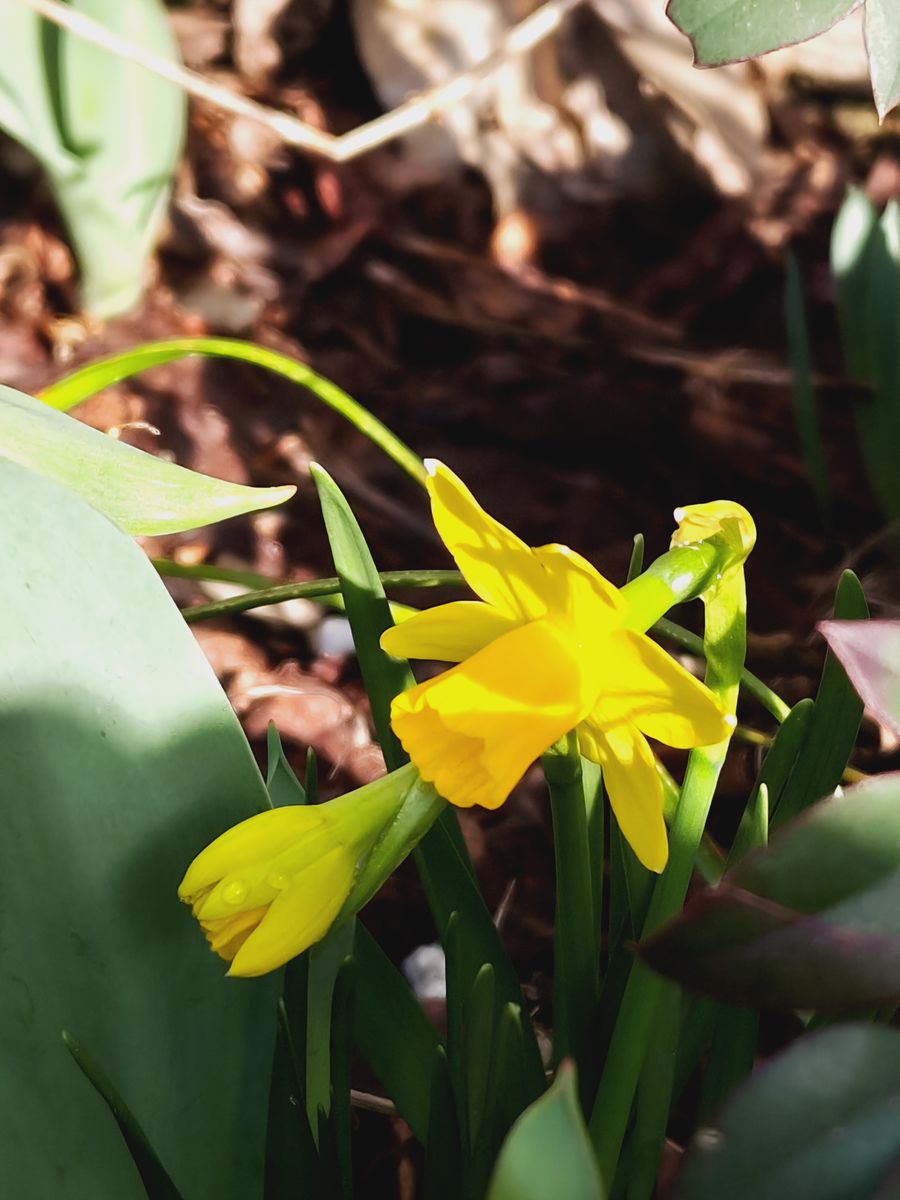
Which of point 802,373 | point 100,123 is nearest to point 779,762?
point 802,373

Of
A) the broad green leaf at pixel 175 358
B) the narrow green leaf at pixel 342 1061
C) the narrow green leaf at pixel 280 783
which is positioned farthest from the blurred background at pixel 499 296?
the narrow green leaf at pixel 342 1061

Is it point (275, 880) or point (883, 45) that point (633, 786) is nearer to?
point (275, 880)

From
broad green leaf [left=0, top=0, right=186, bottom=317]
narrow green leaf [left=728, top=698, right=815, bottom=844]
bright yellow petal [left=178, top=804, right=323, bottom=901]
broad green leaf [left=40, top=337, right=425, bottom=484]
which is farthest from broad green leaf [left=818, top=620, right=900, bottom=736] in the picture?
→ broad green leaf [left=0, top=0, right=186, bottom=317]

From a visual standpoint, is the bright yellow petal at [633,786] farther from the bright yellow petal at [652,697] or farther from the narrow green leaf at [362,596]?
the narrow green leaf at [362,596]

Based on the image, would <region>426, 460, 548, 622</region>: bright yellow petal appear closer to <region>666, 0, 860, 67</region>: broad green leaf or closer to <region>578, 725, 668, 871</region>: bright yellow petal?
<region>578, 725, 668, 871</region>: bright yellow petal

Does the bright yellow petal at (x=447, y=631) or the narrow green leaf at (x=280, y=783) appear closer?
the bright yellow petal at (x=447, y=631)

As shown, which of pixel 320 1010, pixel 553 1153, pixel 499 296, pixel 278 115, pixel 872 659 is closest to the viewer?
pixel 553 1153
